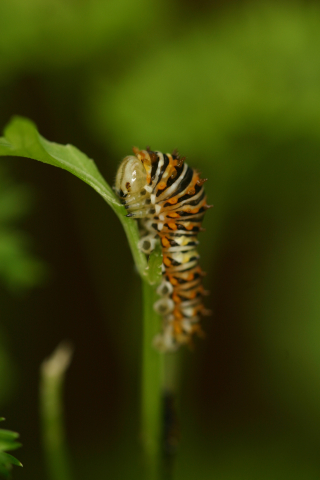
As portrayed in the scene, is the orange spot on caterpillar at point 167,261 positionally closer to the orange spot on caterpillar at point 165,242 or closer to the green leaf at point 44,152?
the orange spot on caterpillar at point 165,242

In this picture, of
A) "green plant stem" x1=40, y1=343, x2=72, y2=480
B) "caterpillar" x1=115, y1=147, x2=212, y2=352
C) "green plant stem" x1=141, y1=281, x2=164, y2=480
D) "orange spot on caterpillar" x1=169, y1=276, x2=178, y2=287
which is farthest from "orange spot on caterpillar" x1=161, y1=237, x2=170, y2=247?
"green plant stem" x1=40, y1=343, x2=72, y2=480

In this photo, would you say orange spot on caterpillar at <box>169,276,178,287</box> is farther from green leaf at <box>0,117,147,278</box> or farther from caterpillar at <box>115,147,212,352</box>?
green leaf at <box>0,117,147,278</box>

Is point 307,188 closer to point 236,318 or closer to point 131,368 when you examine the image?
point 236,318

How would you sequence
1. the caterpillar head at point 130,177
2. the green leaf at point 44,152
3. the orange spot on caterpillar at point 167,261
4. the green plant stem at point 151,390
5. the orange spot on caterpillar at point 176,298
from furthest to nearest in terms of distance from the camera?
the orange spot on caterpillar at point 176,298
the orange spot on caterpillar at point 167,261
the caterpillar head at point 130,177
the green plant stem at point 151,390
the green leaf at point 44,152

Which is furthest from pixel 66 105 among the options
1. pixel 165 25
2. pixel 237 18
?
pixel 237 18

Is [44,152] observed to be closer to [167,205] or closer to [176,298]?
[167,205]

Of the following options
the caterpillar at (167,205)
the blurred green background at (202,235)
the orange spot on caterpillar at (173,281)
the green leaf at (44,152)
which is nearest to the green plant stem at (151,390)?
the caterpillar at (167,205)
